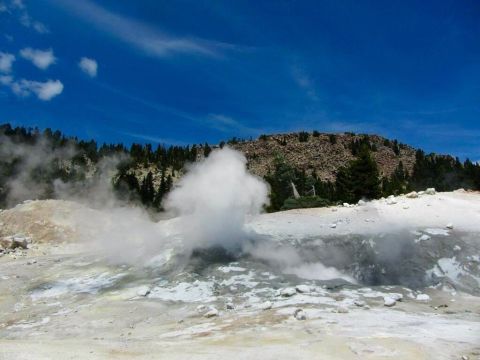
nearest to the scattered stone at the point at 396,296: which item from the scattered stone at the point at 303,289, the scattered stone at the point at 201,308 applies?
the scattered stone at the point at 303,289

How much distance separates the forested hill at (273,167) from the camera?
43.9 meters

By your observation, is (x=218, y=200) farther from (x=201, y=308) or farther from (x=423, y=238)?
(x=423, y=238)

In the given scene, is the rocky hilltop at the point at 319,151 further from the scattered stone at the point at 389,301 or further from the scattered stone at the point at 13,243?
the scattered stone at the point at 389,301

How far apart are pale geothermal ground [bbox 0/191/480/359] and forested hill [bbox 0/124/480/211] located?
12450 millimetres

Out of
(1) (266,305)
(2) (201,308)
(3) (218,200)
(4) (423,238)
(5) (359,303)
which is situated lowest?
(2) (201,308)

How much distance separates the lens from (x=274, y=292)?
405 inches

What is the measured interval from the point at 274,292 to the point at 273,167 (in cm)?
8149

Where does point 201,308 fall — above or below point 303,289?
below

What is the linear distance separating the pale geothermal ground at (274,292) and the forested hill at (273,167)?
12450 millimetres

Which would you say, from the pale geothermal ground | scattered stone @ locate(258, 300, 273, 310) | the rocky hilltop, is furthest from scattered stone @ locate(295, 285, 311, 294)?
the rocky hilltop

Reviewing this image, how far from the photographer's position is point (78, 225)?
73.7ft

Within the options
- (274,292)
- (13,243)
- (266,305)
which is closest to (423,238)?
(274,292)

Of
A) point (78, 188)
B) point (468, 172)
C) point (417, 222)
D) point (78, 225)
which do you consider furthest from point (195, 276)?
Answer: point (468, 172)

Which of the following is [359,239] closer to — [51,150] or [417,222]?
[417,222]
